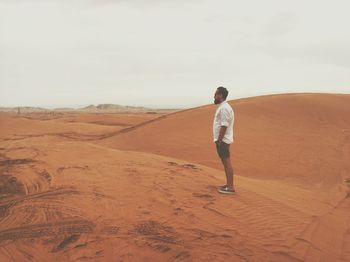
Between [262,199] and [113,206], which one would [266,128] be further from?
[113,206]

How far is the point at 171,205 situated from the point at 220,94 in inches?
74.0

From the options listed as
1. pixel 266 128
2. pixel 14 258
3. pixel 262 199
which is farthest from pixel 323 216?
pixel 266 128

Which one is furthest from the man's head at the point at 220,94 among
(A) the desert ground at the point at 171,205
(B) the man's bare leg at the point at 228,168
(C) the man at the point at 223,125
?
(A) the desert ground at the point at 171,205

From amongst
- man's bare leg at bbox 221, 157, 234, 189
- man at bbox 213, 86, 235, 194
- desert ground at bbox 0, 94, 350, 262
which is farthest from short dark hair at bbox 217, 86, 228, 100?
desert ground at bbox 0, 94, 350, 262

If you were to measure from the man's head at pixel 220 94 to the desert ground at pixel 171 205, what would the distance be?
1.47m

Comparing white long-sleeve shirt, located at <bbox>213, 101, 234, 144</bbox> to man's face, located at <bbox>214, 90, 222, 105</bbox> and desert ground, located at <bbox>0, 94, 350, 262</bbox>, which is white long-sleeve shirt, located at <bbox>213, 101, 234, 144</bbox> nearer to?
man's face, located at <bbox>214, 90, 222, 105</bbox>

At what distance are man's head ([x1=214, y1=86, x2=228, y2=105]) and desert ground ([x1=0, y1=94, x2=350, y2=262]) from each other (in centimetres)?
147

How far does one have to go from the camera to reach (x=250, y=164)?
978 centimetres

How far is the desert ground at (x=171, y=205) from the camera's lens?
3875mm

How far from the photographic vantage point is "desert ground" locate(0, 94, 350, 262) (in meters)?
3.88

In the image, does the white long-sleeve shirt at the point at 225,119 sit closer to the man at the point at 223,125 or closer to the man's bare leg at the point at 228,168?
the man at the point at 223,125

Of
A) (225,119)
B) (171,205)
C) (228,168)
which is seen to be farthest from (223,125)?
(171,205)

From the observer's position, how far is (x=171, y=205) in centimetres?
508

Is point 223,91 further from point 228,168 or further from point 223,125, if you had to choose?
point 228,168
